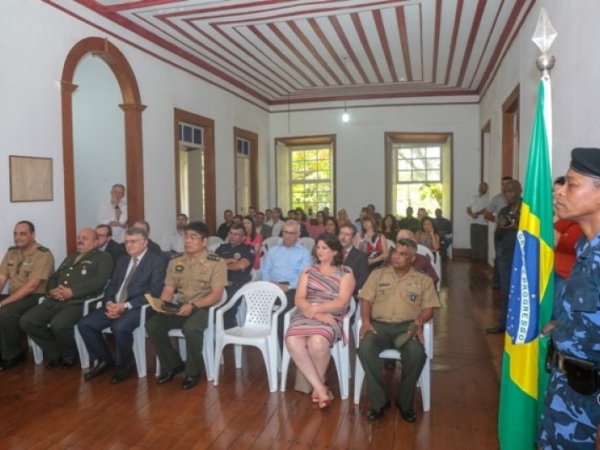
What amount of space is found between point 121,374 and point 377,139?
7.76 m

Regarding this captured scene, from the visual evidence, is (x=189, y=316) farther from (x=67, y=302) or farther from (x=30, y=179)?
(x=30, y=179)

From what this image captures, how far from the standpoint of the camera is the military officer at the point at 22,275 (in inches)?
156

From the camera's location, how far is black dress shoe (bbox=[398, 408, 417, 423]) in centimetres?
298

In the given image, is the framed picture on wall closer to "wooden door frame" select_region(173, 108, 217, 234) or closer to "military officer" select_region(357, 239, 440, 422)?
"military officer" select_region(357, 239, 440, 422)

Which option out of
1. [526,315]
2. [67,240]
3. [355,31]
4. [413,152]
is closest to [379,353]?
[526,315]

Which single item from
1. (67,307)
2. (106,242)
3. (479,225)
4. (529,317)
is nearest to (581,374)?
(529,317)

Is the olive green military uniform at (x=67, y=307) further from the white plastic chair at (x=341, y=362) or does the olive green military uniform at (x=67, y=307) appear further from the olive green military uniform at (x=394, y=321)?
the olive green military uniform at (x=394, y=321)

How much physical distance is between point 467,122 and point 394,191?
2103 mm

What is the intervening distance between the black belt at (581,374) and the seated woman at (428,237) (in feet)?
16.0

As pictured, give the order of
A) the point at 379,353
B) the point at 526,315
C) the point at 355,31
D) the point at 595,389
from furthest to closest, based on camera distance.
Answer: the point at 355,31, the point at 379,353, the point at 526,315, the point at 595,389

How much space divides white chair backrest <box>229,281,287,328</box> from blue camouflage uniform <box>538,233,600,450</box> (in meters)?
2.40

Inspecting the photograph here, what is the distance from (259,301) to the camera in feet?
12.8

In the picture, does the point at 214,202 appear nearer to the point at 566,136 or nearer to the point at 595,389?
the point at 566,136

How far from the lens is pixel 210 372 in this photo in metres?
3.68
